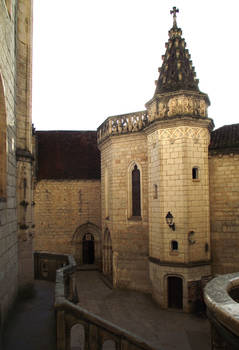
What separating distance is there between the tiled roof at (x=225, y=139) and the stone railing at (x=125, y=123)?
3328mm

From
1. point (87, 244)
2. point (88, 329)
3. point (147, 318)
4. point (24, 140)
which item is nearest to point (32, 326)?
point (88, 329)

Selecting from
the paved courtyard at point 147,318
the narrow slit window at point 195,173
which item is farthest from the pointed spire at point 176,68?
the paved courtyard at point 147,318

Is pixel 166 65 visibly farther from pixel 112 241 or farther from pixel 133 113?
pixel 112 241

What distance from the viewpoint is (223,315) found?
427cm

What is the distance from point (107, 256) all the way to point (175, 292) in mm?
6240

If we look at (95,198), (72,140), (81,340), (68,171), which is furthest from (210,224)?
(72,140)

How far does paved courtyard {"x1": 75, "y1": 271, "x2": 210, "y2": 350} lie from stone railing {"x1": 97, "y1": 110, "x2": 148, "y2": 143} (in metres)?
8.09

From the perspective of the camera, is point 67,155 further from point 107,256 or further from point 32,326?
point 32,326

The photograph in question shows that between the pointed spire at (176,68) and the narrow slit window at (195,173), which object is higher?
the pointed spire at (176,68)

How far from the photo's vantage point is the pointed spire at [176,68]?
13.9 m

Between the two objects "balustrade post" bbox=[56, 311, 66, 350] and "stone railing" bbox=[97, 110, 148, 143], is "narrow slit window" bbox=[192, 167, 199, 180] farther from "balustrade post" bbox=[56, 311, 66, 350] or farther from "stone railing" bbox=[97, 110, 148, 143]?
"balustrade post" bbox=[56, 311, 66, 350]

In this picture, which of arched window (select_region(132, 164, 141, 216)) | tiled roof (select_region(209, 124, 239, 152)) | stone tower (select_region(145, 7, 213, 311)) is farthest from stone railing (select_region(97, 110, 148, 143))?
tiled roof (select_region(209, 124, 239, 152))

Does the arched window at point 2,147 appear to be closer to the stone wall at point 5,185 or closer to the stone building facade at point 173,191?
the stone wall at point 5,185

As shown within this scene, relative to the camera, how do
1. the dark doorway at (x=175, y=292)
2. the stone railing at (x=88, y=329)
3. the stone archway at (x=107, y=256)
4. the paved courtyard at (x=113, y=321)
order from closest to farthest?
the stone railing at (x=88, y=329) < the paved courtyard at (x=113, y=321) < the dark doorway at (x=175, y=292) < the stone archway at (x=107, y=256)
